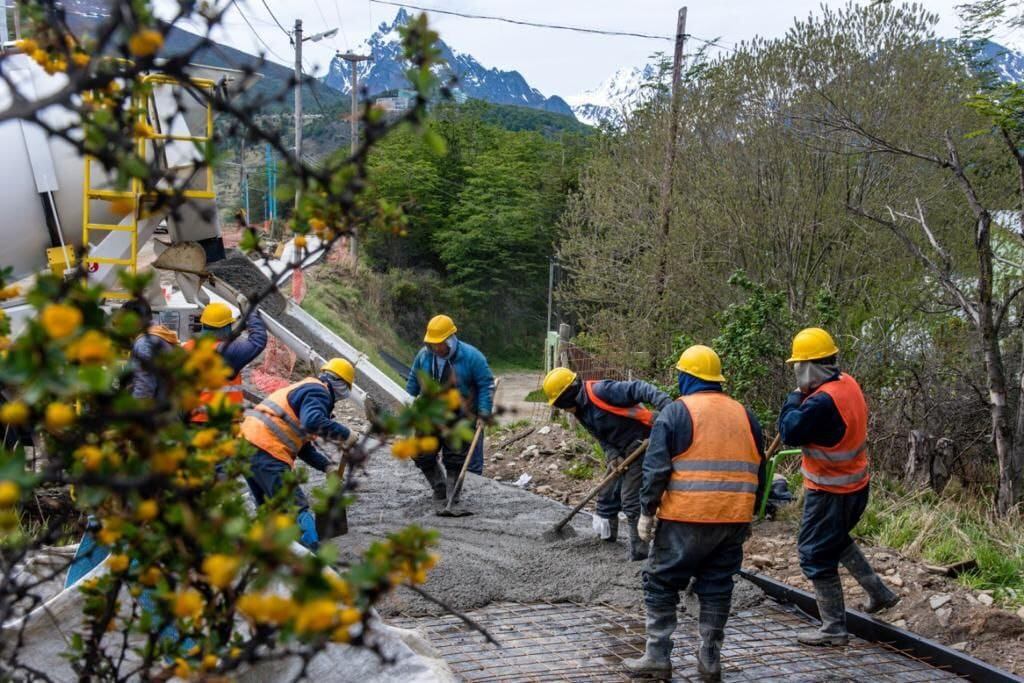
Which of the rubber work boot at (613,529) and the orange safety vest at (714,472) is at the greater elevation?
the orange safety vest at (714,472)

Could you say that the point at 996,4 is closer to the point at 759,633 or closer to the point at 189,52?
the point at 759,633

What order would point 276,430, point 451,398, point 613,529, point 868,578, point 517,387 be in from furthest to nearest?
point 517,387 < point 613,529 < point 276,430 < point 868,578 < point 451,398

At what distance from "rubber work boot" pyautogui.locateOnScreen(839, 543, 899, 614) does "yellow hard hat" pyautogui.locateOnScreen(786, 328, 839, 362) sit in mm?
1013

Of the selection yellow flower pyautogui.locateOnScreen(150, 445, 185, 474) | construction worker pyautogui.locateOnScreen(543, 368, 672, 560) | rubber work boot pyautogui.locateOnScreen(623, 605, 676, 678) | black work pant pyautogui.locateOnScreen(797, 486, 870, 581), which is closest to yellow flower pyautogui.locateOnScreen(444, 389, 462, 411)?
yellow flower pyautogui.locateOnScreen(150, 445, 185, 474)

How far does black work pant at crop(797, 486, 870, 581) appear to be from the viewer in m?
4.78

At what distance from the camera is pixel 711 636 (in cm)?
429

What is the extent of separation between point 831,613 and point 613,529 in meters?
1.80

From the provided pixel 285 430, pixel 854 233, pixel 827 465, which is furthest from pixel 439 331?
pixel 854 233

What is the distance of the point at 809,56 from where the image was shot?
414 inches

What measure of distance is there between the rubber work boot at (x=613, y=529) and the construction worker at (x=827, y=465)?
5.39 feet

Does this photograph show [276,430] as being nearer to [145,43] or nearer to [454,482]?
[454,482]

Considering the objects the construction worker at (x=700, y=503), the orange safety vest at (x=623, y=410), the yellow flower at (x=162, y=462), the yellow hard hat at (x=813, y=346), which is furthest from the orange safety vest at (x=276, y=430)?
the yellow flower at (x=162, y=462)

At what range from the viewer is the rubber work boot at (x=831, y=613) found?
15.8ft

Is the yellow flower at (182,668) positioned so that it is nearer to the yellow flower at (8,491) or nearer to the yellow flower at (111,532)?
the yellow flower at (111,532)
